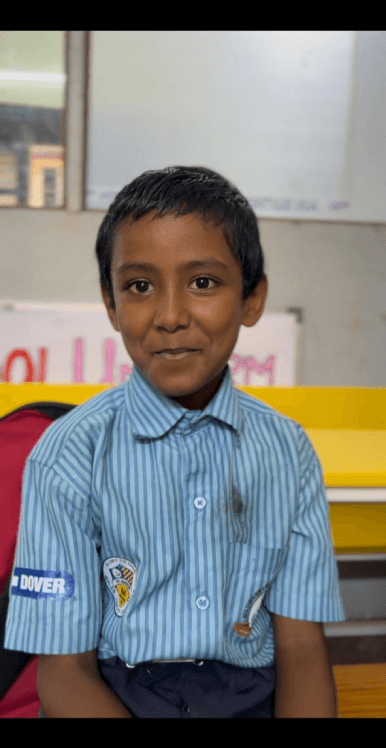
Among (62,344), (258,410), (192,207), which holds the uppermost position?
(192,207)

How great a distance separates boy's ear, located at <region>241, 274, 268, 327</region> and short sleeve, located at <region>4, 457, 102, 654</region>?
A: 254 millimetres

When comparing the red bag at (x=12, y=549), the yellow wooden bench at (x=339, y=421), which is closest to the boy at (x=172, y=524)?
the red bag at (x=12, y=549)

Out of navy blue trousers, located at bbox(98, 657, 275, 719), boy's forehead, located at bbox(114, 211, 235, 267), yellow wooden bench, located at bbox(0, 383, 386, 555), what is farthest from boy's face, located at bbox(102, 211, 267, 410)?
yellow wooden bench, located at bbox(0, 383, 386, 555)

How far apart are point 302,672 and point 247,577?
11cm

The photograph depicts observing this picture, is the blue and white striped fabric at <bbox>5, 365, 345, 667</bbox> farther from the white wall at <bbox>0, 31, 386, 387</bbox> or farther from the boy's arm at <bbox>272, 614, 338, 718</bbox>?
the white wall at <bbox>0, 31, 386, 387</bbox>

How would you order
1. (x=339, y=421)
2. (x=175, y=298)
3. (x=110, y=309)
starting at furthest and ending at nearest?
1. (x=339, y=421)
2. (x=110, y=309)
3. (x=175, y=298)

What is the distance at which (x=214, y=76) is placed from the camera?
1522 millimetres

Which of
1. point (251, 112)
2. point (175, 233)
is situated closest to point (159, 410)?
point (175, 233)

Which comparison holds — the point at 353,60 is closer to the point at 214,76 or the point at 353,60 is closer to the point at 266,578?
the point at 214,76

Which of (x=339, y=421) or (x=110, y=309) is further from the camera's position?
(x=339, y=421)

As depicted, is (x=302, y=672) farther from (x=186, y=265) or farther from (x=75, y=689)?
(x=186, y=265)

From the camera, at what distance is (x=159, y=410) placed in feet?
2.23

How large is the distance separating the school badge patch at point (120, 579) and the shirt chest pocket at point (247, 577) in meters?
0.10
